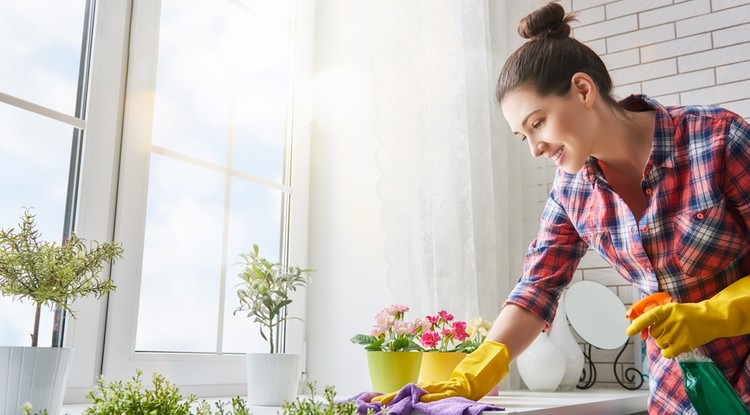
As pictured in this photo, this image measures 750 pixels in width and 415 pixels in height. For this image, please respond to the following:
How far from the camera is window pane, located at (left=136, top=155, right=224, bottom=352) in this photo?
5.74 ft

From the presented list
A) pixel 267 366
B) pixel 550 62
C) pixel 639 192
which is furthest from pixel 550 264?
pixel 267 366

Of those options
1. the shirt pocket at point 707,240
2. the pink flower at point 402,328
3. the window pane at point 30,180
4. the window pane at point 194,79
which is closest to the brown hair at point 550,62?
the shirt pocket at point 707,240

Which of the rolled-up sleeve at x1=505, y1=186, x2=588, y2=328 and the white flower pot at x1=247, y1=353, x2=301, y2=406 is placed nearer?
the white flower pot at x1=247, y1=353, x2=301, y2=406

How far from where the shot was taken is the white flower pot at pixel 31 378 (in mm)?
1028

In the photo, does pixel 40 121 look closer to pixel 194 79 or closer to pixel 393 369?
pixel 194 79

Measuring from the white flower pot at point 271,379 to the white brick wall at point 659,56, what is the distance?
1.32 metres

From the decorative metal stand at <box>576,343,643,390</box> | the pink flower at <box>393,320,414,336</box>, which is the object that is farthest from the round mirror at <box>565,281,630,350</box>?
the pink flower at <box>393,320,414,336</box>

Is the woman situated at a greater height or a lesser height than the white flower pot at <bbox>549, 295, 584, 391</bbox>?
greater

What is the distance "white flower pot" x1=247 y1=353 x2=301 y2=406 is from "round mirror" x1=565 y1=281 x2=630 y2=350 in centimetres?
122

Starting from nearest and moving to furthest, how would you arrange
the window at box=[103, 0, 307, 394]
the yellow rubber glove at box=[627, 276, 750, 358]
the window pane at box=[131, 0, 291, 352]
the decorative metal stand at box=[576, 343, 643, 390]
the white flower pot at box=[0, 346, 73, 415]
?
the white flower pot at box=[0, 346, 73, 415] < the yellow rubber glove at box=[627, 276, 750, 358] < the window at box=[103, 0, 307, 394] < the window pane at box=[131, 0, 291, 352] < the decorative metal stand at box=[576, 343, 643, 390]

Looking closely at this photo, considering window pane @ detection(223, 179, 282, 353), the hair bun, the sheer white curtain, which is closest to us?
the hair bun

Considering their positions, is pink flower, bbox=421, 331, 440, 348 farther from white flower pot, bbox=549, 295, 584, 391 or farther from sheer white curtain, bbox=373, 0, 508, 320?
white flower pot, bbox=549, 295, 584, 391

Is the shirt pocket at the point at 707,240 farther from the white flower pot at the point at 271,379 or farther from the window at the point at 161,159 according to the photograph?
the window at the point at 161,159

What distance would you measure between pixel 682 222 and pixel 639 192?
0.15 metres
